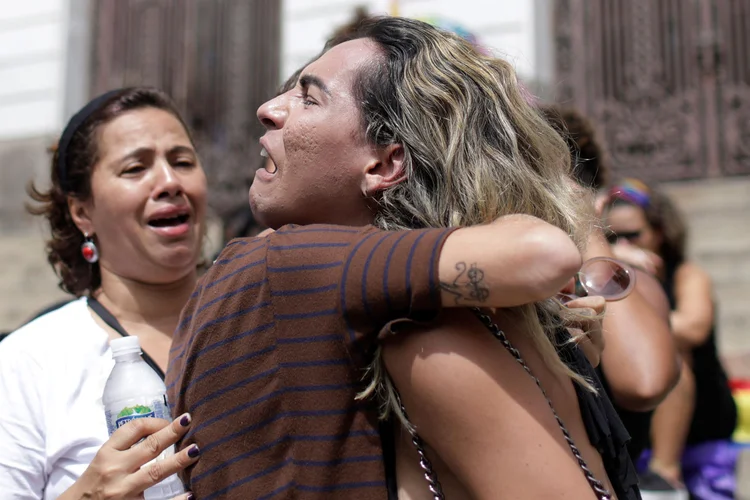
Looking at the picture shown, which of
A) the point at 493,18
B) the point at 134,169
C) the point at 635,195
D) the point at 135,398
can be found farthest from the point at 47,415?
the point at 493,18

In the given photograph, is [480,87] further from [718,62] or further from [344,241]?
[718,62]

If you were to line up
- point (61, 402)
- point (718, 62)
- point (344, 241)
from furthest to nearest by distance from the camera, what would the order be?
1. point (718, 62)
2. point (61, 402)
3. point (344, 241)

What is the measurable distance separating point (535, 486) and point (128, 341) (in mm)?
885

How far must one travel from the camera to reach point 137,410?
1.65m

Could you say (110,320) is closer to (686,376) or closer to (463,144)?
(463,144)

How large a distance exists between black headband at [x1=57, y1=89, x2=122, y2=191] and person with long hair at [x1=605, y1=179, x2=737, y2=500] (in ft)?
7.68

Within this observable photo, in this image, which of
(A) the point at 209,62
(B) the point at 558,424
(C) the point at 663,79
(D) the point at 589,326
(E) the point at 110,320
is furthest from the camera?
(A) the point at 209,62

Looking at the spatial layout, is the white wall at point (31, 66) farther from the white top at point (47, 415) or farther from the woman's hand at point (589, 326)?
the woman's hand at point (589, 326)

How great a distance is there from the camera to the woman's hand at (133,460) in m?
1.57

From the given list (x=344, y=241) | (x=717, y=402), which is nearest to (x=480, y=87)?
(x=344, y=241)

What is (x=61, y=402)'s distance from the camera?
2.00m

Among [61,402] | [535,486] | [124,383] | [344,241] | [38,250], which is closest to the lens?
[535,486]

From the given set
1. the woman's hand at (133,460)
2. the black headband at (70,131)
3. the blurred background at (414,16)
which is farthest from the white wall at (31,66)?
the woman's hand at (133,460)

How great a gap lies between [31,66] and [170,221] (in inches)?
370
